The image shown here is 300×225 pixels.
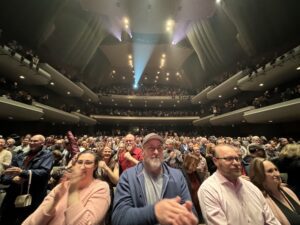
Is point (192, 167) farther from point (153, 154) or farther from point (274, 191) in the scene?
point (153, 154)

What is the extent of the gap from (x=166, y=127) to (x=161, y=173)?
3526 centimetres

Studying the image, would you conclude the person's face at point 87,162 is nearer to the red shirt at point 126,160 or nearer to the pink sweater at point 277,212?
the red shirt at point 126,160

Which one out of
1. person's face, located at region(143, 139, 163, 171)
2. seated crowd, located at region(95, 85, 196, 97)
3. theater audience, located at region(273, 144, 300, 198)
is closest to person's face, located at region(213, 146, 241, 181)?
person's face, located at region(143, 139, 163, 171)

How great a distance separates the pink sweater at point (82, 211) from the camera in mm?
1680

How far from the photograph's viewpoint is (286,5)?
13.2m

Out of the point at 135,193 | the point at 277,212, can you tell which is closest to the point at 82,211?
the point at 135,193

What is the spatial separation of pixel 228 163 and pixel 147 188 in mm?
996

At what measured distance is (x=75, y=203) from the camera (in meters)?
1.69

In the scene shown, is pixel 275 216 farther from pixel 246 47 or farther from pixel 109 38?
pixel 109 38

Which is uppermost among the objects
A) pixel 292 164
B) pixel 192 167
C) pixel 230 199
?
pixel 192 167

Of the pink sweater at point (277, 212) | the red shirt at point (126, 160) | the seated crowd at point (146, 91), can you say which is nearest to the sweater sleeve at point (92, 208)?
the pink sweater at point (277, 212)

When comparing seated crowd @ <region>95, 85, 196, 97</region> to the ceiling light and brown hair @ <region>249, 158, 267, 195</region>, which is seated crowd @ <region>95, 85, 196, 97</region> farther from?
brown hair @ <region>249, 158, 267, 195</region>

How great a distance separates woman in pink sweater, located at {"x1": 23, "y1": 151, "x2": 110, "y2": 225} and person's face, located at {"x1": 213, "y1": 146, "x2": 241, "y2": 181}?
1.26m

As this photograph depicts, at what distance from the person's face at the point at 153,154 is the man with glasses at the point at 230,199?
69 centimetres
